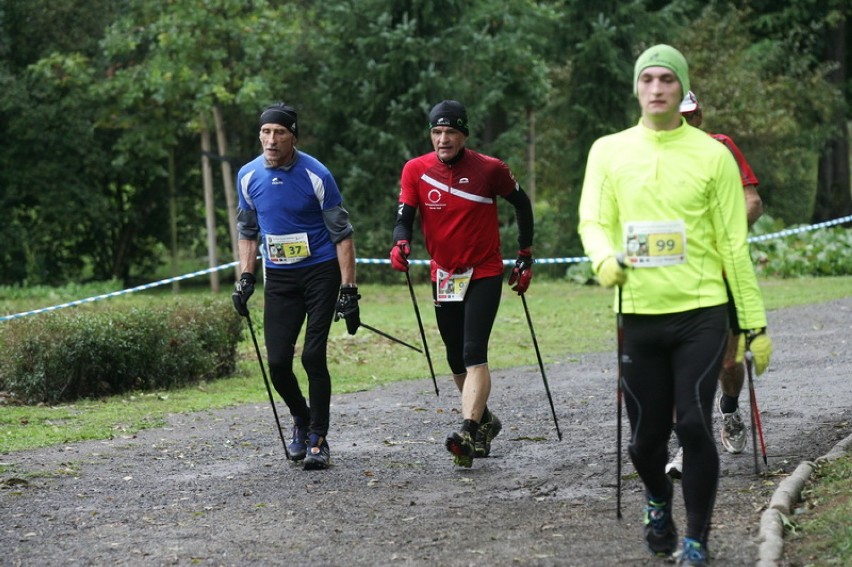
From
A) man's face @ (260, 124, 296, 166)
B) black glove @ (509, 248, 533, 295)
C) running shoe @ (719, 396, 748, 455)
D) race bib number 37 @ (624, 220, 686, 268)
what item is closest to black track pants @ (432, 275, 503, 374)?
black glove @ (509, 248, 533, 295)

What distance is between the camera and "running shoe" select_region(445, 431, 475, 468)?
7883 mm

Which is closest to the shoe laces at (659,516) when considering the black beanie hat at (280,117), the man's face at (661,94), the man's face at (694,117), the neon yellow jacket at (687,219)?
the neon yellow jacket at (687,219)

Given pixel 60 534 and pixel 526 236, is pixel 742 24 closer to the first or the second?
pixel 526 236

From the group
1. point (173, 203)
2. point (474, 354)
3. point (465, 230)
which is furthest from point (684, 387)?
point (173, 203)

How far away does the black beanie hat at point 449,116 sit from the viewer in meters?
8.14

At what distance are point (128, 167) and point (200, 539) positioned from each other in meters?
21.4

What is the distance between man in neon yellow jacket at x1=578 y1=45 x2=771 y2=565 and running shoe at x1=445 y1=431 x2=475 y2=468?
7.89ft

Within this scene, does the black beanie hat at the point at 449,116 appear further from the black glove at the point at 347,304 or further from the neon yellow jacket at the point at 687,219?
the neon yellow jacket at the point at 687,219

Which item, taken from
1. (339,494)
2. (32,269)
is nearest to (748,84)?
(32,269)

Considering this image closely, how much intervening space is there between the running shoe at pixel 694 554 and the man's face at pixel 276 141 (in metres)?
3.96

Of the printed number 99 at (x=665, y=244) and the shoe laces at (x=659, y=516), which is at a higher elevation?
the printed number 99 at (x=665, y=244)

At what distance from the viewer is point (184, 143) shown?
93.5 ft

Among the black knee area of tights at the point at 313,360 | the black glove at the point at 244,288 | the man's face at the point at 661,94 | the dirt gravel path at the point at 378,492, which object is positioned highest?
the man's face at the point at 661,94

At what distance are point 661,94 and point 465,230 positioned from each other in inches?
114
